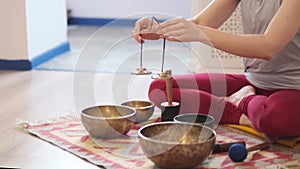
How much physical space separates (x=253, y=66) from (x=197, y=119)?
24 cm

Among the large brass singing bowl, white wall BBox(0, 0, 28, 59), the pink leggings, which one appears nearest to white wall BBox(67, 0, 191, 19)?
white wall BBox(0, 0, 28, 59)

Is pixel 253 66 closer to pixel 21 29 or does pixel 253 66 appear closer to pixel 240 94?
pixel 240 94

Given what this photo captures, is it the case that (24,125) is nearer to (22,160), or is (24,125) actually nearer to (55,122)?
(55,122)

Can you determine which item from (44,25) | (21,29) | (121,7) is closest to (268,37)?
(21,29)

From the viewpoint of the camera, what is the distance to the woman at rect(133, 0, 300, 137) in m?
1.34

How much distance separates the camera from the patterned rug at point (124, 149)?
1352 millimetres

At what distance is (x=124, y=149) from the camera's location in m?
1.45

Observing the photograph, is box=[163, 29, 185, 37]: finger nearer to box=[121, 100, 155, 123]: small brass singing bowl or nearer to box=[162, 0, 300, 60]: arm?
box=[162, 0, 300, 60]: arm

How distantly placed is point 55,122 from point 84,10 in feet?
8.13

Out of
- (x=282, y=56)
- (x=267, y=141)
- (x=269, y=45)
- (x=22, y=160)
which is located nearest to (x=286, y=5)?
(x=269, y=45)

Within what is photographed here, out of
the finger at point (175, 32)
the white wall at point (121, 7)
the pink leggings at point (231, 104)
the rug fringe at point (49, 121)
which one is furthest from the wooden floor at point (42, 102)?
the white wall at point (121, 7)

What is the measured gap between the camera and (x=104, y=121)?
1487 millimetres

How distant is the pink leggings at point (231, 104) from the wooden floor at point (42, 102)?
133mm

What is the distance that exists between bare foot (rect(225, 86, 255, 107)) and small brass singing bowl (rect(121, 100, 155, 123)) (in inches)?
9.2
